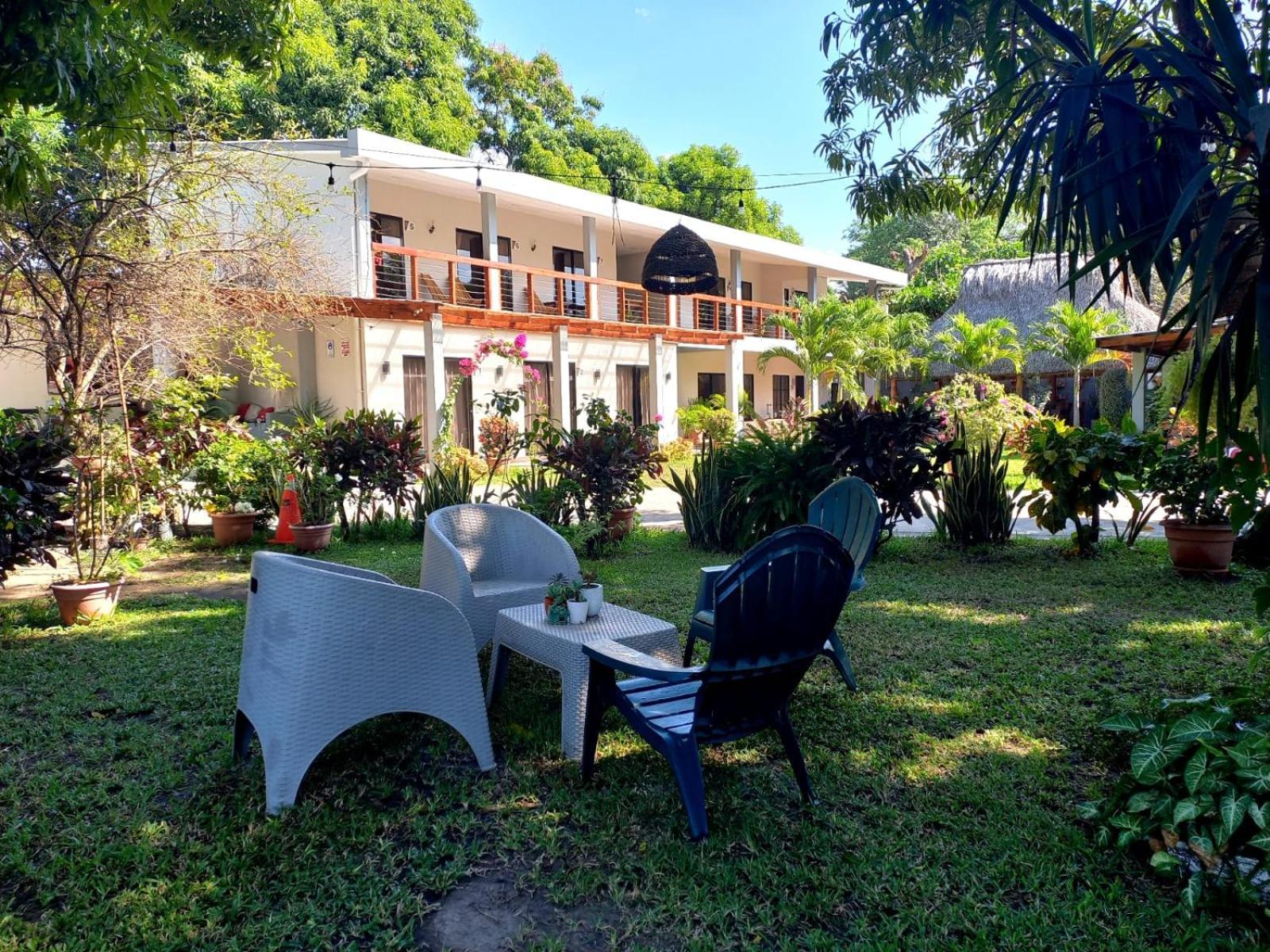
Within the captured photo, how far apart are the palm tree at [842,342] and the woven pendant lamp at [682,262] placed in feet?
35.5

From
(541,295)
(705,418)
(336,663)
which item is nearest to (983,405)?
(705,418)

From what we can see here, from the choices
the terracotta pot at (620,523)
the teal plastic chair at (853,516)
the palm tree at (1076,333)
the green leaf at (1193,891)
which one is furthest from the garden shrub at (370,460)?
the palm tree at (1076,333)

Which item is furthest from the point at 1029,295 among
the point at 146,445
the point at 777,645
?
the point at 777,645

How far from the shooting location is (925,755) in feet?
10.9

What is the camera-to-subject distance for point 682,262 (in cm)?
1026

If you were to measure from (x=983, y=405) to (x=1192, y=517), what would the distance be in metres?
7.58

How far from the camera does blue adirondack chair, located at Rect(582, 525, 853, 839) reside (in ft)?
8.61

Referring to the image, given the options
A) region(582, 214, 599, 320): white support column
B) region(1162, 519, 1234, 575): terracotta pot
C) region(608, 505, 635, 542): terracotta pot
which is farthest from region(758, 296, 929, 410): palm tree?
region(1162, 519, 1234, 575): terracotta pot

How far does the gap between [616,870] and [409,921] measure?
0.61m

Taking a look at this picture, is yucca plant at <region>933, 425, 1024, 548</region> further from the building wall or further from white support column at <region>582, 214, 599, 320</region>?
the building wall

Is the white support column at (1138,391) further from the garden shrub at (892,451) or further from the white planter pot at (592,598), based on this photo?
the white planter pot at (592,598)

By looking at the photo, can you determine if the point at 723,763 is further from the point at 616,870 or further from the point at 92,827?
the point at 92,827

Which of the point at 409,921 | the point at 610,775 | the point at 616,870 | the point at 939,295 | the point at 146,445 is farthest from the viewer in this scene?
the point at 939,295

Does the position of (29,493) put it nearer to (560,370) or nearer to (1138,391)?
(560,370)
